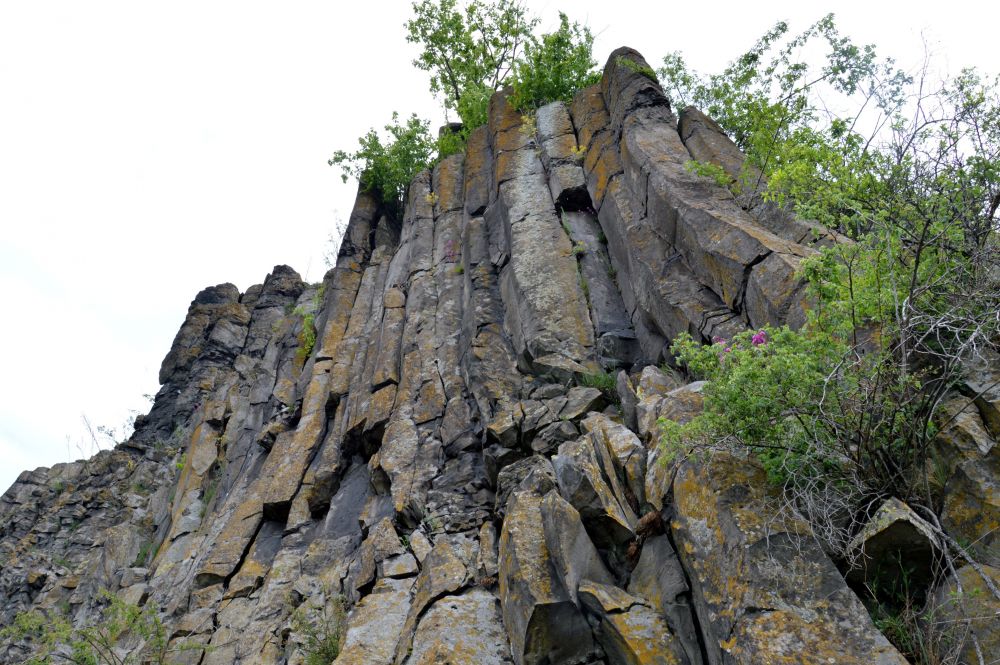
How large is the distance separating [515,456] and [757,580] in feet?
16.2

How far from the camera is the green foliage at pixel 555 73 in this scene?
17.6 meters

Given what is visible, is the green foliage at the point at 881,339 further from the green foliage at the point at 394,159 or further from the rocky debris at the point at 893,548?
the green foliage at the point at 394,159

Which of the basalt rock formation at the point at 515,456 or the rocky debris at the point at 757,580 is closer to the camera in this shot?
the rocky debris at the point at 757,580

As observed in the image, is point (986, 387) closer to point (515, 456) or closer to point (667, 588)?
point (667, 588)

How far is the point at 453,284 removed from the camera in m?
15.0

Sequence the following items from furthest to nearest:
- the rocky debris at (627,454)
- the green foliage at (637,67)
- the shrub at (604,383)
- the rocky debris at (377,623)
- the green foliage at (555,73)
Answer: the green foliage at (555,73), the green foliage at (637,67), the shrub at (604,383), the rocky debris at (377,623), the rocky debris at (627,454)

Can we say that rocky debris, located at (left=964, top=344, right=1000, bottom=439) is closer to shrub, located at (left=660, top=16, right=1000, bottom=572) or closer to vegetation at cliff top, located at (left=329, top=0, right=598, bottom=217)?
shrub, located at (left=660, top=16, right=1000, bottom=572)

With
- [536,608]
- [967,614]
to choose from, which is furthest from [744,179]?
[536,608]

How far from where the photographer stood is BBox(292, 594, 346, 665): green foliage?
8523 millimetres

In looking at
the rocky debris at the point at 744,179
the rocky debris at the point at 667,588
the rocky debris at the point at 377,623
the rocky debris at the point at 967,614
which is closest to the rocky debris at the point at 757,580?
the rocky debris at the point at 667,588

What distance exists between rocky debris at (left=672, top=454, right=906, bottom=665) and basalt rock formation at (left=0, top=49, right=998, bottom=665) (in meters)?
0.02

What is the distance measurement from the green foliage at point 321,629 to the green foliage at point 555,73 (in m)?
14.0

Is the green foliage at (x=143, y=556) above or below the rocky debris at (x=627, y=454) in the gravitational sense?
above

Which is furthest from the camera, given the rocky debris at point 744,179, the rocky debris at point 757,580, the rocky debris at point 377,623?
the rocky debris at point 744,179
